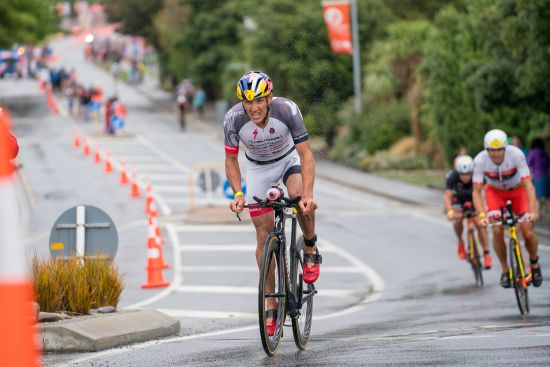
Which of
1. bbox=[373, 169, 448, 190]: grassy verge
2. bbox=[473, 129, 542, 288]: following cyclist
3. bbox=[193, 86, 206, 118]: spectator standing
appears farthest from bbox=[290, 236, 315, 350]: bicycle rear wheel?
bbox=[193, 86, 206, 118]: spectator standing

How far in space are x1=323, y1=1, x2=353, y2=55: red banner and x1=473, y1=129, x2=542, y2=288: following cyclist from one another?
2853 centimetres

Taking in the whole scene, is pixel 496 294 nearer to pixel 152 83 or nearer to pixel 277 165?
pixel 277 165

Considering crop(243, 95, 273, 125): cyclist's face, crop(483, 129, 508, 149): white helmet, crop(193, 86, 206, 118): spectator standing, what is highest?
crop(193, 86, 206, 118): spectator standing

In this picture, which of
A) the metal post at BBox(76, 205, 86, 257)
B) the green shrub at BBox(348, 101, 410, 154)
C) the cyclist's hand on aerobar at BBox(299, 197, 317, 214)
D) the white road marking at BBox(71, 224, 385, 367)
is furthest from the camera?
the green shrub at BBox(348, 101, 410, 154)

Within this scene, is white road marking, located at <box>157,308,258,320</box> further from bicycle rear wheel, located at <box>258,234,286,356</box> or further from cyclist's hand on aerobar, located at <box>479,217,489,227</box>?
bicycle rear wheel, located at <box>258,234,286,356</box>

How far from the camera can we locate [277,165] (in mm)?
8422

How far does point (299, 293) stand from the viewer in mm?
8516

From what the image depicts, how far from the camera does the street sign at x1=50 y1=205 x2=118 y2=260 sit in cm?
1262

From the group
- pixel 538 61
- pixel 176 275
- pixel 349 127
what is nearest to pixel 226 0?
pixel 349 127

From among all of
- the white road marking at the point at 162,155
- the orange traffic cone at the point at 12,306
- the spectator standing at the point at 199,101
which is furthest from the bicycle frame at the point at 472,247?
the spectator standing at the point at 199,101

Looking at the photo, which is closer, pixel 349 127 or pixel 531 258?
pixel 531 258

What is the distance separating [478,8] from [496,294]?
605 inches

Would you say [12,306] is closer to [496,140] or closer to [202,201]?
[496,140]

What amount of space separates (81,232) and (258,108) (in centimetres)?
513
